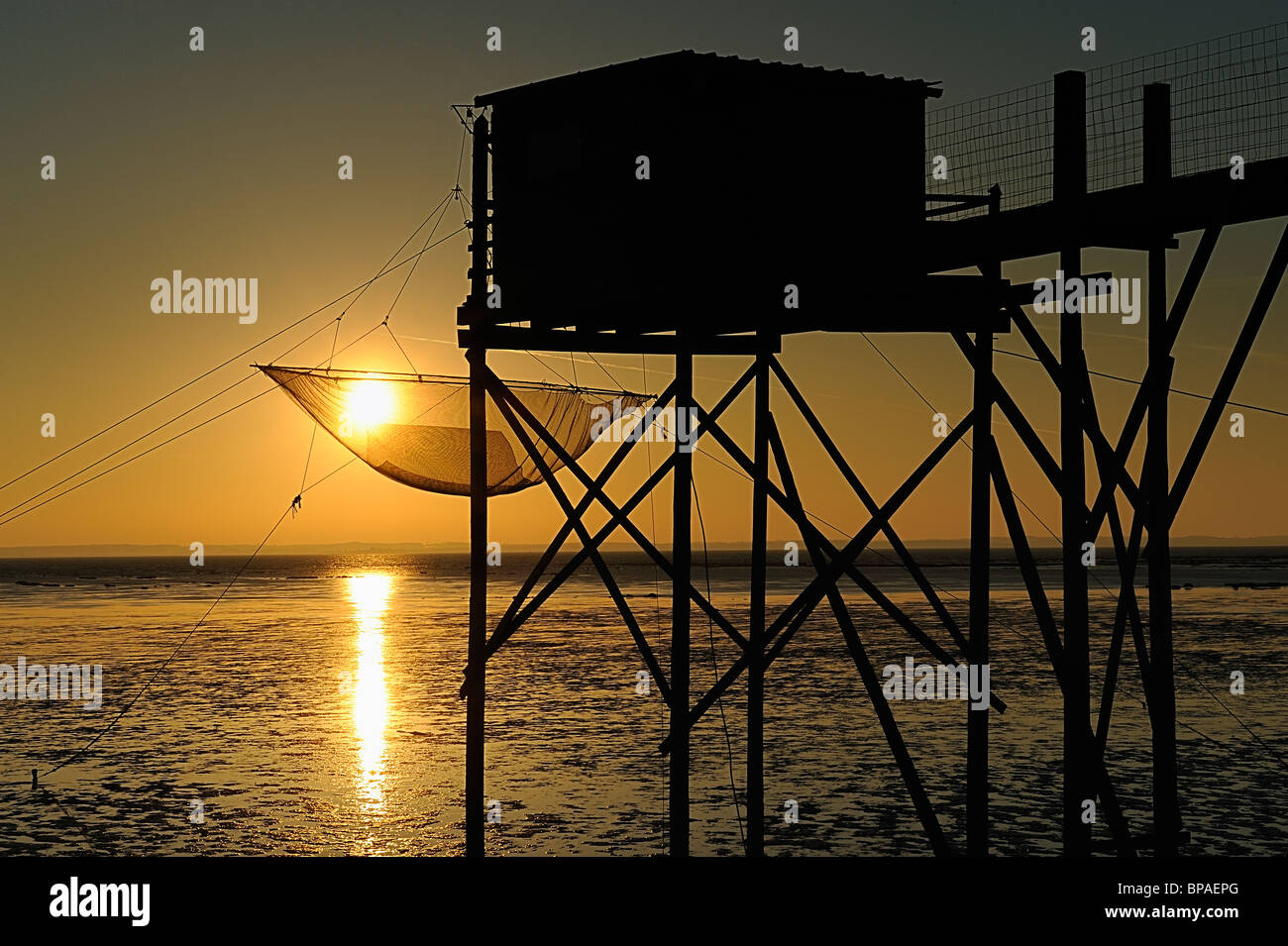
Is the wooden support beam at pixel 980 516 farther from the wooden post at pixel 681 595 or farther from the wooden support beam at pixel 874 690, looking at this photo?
the wooden post at pixel 681 595

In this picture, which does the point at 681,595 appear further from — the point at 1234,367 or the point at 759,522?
the point at 1234,367

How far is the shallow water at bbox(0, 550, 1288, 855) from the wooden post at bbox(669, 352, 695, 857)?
14.9ft

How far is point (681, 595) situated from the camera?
13.9m

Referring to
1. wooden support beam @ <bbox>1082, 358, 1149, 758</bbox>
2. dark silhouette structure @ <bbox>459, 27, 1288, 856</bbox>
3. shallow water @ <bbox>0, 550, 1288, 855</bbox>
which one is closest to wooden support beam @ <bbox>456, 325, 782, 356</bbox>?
dark silhouette structure @ <bbox>459, 27, 1288, 856</bbox>

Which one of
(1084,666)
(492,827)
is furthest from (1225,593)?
(1084,666)

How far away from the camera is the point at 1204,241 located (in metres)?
10.3

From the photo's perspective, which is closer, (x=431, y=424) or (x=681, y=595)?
(x=681, y=595)

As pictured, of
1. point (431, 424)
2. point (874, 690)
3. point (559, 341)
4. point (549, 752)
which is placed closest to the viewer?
point (874, 690)

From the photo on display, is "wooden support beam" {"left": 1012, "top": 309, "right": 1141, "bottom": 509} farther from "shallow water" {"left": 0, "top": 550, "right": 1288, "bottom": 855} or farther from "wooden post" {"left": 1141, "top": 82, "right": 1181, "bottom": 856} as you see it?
"shallow water" {"left": 0, "top": 550, "right": 1288, "bottom": 855}

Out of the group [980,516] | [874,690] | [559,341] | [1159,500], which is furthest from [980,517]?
[559,341]

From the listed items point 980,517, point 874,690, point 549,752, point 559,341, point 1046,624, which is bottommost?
point 549,752

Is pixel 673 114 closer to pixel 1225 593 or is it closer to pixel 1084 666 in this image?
pixel 1084 666

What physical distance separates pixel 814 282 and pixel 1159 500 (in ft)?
11.6
